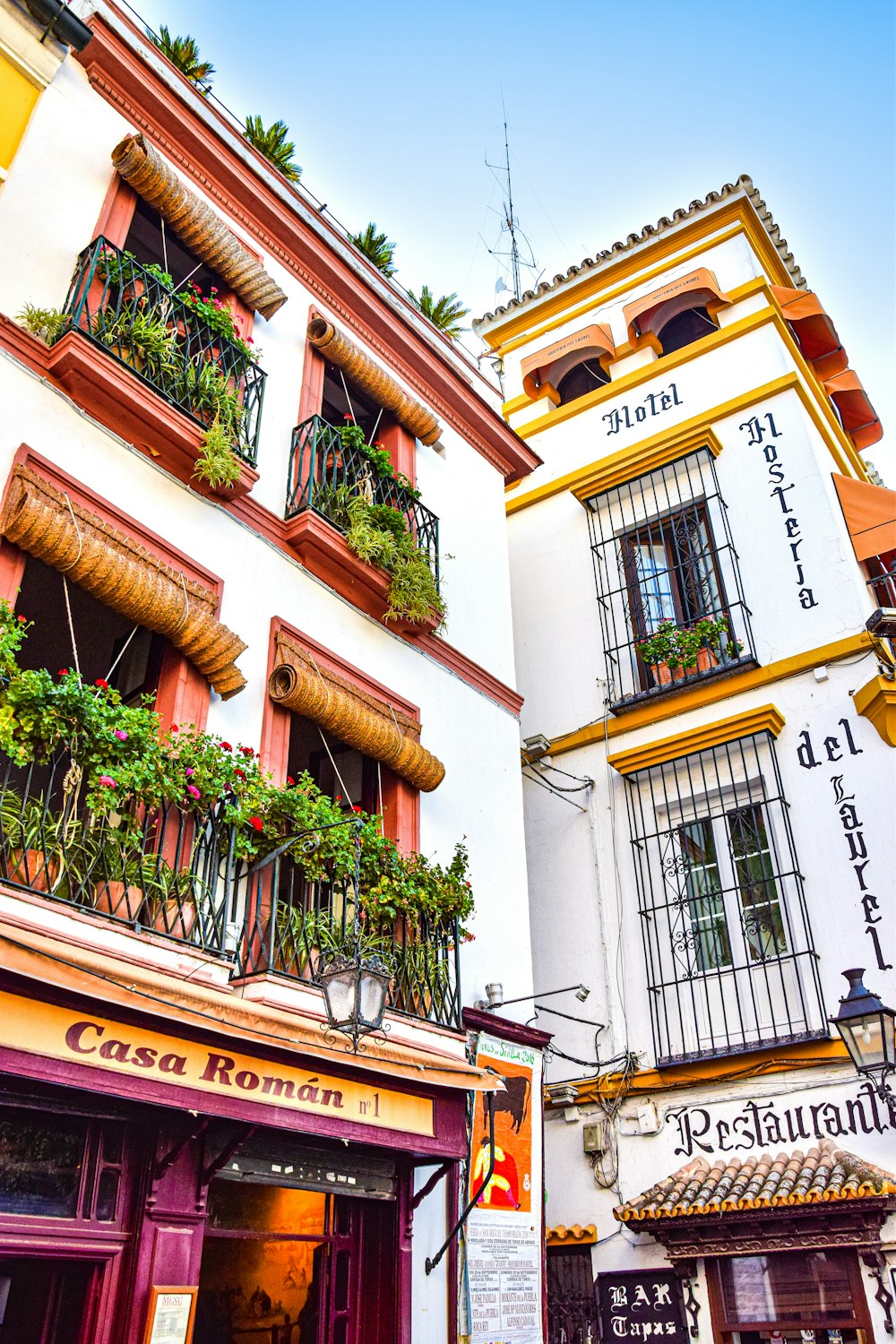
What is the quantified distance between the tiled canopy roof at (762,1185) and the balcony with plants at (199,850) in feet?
8.73

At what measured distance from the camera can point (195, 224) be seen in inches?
339

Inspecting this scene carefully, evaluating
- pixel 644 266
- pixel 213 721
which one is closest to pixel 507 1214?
pixel 213 721

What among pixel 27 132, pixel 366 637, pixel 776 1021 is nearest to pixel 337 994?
pixel 366 637

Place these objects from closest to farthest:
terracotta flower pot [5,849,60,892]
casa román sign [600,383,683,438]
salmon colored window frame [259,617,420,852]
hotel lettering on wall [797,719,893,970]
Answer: terracotta flower pot [5,849,60,892] → salmon colored window frame [259,617,420,852] → hotel lettering on wall [797,719,893,970] → casa román sign [600,383,683,438]

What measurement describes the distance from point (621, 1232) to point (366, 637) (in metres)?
5.54

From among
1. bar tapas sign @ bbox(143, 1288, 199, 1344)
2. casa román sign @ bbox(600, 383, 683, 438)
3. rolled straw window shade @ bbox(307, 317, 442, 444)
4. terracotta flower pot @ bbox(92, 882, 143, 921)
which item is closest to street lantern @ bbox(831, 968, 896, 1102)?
bar tapas sign @ bbox(143, 1288, 199, 1344)

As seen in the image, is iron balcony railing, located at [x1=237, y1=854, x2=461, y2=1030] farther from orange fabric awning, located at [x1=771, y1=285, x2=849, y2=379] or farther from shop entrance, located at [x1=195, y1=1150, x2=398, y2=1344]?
orange fabric awning, located at [x1=771, y1=285, x2=849, y2=379]

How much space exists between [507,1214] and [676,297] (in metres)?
10.6

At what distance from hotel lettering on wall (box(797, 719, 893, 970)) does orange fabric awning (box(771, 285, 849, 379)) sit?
19.5 ft

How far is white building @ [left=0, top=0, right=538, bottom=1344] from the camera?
17.5ft

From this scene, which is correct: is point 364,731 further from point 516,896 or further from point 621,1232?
point 621,1232

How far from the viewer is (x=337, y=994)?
5934 millimetres

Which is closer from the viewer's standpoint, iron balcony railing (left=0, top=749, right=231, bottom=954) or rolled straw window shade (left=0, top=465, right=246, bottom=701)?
iron balcony railing (left=0, top=749, right=231, bottom=954)

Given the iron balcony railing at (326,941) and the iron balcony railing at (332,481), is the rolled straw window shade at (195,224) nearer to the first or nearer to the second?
the iron balcony railing at (332,481)
